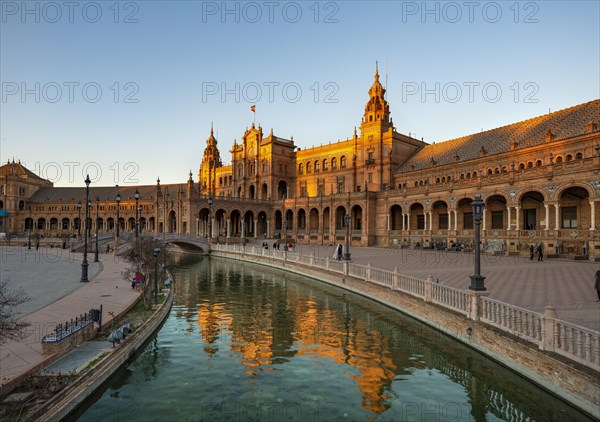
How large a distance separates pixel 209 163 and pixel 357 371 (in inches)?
3632

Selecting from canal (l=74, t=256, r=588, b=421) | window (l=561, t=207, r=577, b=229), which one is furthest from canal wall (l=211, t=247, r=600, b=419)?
window (l=561, t=207, r=577, b=229)

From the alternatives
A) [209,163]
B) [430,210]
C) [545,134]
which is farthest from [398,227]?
[209,163]

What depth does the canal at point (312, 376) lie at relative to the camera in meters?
8.32

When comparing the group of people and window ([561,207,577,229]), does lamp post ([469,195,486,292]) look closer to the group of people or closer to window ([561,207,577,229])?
the group of people

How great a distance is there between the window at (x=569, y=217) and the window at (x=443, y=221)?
1323cm

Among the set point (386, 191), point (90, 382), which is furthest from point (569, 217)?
point (90, 382)

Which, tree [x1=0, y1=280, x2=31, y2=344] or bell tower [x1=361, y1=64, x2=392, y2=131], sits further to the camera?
bell tower [x1=361, y1=64, x2=392, y2=131]

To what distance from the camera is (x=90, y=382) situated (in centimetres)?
843

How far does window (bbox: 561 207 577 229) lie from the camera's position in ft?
107

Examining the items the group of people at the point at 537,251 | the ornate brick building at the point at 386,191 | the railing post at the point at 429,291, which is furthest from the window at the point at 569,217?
the railing post at the point at 429,291

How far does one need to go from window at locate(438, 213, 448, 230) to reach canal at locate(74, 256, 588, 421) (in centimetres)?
3145

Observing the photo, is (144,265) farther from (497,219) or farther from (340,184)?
(340,184)

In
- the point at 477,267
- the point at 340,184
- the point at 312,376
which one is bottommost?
the point at 312,376

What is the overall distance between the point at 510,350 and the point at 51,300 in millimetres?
16839
